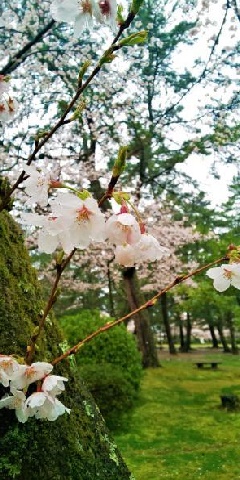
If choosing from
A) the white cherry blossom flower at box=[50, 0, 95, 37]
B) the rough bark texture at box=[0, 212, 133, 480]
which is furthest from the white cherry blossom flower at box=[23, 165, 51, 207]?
the rough bark texture at box=[0, 212, 133, 480]

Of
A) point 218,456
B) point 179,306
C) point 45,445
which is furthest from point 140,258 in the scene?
point 179,306

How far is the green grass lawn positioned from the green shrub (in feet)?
1.35

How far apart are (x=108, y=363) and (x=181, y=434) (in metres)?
1.71

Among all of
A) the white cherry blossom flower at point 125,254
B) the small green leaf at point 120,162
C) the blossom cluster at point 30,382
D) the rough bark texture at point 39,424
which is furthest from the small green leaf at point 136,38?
the rough bark texture at point 39,424

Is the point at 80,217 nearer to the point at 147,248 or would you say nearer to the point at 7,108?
the point at 147,248

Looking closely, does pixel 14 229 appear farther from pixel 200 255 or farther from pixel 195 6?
pixel 200 255

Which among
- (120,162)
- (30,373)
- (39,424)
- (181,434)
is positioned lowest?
(181,434)

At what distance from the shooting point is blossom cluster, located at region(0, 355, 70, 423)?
0.82 m

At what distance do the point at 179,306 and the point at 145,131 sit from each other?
13.5 meters

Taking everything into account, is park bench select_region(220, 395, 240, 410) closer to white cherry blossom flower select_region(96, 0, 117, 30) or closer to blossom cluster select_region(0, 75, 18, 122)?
blossom cluster select_region(0, 75, 18, 122)

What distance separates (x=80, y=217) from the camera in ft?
2.35

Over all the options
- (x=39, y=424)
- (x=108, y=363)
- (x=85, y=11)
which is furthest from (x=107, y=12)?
(x=108, y=363)

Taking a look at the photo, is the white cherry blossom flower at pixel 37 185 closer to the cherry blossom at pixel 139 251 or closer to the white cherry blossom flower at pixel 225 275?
the cherry blossom at pixel 139 251

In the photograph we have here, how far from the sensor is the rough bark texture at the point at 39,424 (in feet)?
3.64
